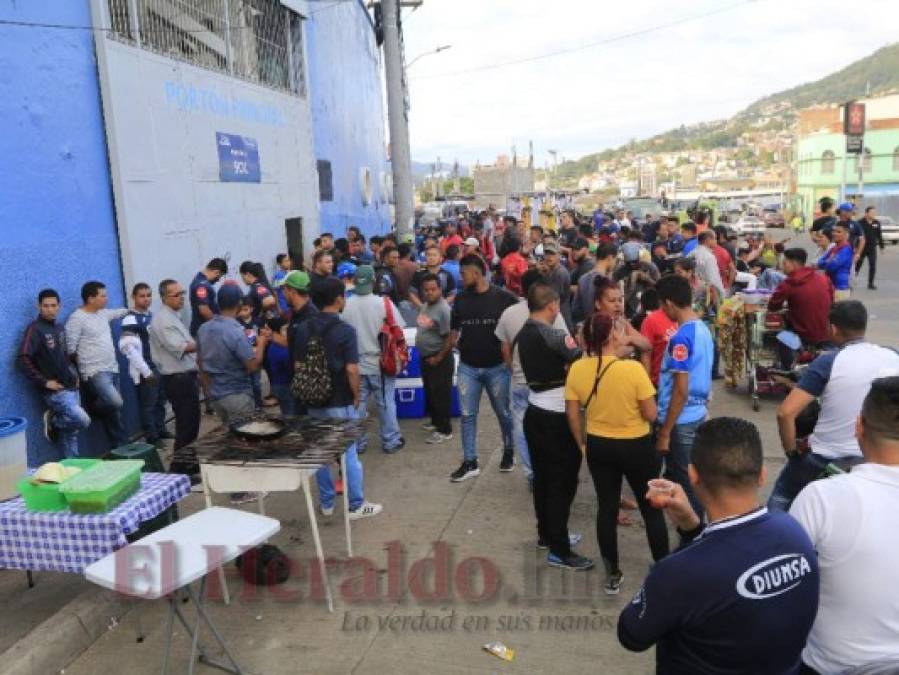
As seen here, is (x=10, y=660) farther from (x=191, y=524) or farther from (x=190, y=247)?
(x=190, y=247)

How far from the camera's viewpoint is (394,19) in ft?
42.0

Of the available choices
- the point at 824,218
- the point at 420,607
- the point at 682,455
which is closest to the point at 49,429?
the point at 420,607

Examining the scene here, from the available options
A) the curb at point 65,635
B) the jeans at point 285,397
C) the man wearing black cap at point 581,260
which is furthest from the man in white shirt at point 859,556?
the man wearing black cap at point 581,260

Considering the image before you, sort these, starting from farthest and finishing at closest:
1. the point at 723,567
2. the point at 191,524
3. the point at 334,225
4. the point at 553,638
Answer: the point at 334,225 < the point at 553,638 < the point at 191,524 < the point at 723,567

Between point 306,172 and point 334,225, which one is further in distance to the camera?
point 334,225

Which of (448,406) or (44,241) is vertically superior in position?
(44,241)

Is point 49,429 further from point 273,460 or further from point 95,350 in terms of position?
point 273,460

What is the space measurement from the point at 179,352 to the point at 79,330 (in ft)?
3.06

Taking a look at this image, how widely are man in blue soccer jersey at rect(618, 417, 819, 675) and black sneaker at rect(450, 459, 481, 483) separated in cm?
411

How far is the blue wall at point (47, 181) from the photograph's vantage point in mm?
6082

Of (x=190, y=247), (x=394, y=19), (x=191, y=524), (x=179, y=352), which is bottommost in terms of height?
(x=191, y=524)

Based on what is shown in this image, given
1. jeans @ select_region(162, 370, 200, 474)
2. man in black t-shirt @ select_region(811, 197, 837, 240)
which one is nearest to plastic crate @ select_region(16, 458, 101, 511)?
jeans @ select_region(162, 370, 200, 474)

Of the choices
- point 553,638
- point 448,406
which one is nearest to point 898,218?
point 448,406

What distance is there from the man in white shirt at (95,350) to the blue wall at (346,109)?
26.1ft
